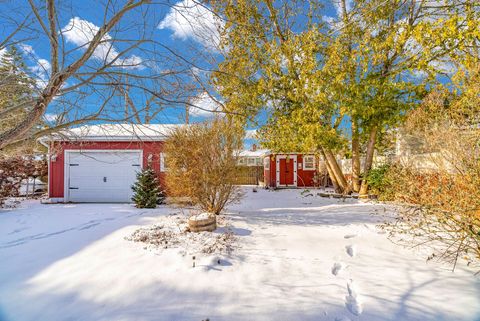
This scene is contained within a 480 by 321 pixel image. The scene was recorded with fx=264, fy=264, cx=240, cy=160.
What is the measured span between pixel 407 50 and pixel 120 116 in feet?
31.9

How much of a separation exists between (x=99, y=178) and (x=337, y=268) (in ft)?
33.8

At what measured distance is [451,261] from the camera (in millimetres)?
3885

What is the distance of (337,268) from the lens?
12.6ft

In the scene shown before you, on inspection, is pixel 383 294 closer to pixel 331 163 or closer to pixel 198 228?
pixel 198 228

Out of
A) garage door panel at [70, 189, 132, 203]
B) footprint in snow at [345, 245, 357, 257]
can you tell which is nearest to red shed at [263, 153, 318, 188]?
garage door panel at [70, 189, 132, 203]

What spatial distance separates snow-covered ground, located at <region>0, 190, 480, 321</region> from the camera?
9.27ft

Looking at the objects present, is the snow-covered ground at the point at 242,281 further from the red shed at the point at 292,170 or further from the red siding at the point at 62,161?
the red shed at the point at 292,170

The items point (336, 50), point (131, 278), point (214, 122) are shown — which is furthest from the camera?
point (336, 50)

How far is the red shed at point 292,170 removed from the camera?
62.5ft

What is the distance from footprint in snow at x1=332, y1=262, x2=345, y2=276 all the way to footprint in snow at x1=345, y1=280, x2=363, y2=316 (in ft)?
1.22

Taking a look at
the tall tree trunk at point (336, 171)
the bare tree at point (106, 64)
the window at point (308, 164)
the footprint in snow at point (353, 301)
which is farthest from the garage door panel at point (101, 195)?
the window at point (308, 164)

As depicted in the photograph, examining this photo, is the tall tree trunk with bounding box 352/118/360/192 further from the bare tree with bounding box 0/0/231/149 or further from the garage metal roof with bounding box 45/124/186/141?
the bare tree with bounding box 0/0/231/149

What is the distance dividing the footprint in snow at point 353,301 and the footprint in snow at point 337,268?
372 millimetres

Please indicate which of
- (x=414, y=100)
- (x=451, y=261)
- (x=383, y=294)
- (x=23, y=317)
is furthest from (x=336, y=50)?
(x=23, y=317)
